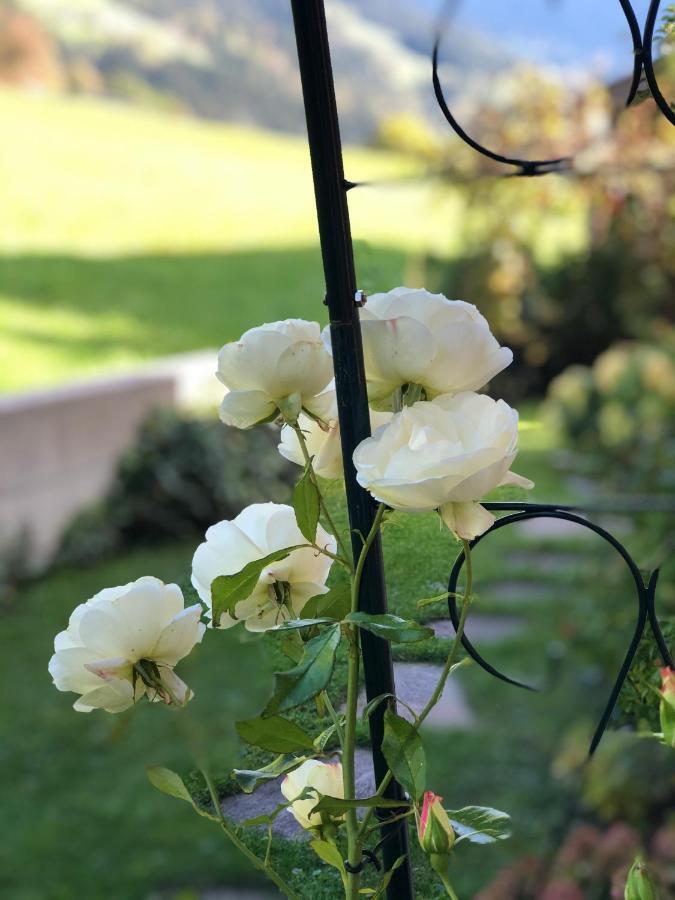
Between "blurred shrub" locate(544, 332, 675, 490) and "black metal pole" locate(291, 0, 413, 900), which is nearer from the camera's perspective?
"black metal pole" locate(291, 0, 413, 900)

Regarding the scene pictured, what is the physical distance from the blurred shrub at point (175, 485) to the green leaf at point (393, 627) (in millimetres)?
3383

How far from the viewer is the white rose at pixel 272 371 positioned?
1.41 feet

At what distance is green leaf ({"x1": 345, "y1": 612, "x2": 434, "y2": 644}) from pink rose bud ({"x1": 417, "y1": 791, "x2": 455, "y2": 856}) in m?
0.06

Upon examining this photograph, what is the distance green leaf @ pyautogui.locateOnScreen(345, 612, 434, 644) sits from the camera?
387 mm

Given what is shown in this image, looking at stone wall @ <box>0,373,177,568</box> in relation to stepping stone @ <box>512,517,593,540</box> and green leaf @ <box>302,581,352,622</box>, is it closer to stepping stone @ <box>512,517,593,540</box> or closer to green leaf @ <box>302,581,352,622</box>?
stepping stone @ <box>512,517,593,540</box>

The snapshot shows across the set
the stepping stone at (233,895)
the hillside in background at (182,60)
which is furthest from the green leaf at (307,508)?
the hillside in background at (182,60)

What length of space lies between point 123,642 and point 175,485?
11.4 feet

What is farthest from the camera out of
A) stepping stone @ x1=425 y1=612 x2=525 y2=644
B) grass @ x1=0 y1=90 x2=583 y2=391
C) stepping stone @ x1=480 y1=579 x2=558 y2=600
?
grass @ x1=0 y1=90 x2=583 y2=391

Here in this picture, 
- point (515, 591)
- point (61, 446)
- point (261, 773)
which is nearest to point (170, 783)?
point (261, 773)

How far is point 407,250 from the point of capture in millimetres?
6074

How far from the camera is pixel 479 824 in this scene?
1.47ft

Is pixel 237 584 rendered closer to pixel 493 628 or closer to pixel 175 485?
pixel 493 628

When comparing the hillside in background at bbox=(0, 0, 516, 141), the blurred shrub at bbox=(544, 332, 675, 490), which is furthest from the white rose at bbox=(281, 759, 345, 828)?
the hillside in background at bbox=(0, 0, 516, 141)

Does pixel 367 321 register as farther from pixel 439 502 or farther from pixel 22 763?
pixel 22 763
